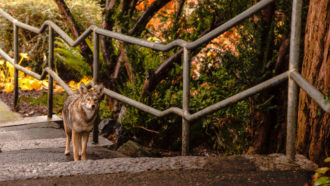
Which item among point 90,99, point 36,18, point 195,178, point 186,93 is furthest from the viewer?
point 36,18

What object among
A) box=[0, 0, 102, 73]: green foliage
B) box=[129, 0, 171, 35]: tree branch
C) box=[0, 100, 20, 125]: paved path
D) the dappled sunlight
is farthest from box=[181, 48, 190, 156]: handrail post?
box=[0, 0, 102, 73]: green foliage

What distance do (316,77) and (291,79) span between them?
0.17 metres

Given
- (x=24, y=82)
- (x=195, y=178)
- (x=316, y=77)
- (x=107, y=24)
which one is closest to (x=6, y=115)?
(x=24, y=82)

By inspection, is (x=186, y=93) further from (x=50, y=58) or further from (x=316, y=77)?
(x=50, y=58)

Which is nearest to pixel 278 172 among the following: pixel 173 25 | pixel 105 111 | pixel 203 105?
pixel 203 105

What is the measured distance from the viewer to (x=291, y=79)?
338cm

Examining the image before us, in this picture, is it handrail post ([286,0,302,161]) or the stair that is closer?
handrail post ([286,0,302,161])

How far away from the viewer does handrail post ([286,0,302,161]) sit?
10.8 feet

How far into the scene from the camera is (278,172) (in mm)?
3373

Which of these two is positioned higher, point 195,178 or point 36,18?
point 36,18

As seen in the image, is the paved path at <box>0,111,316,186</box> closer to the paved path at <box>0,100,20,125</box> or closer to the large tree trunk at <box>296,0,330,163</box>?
the large tree trunk at <box>296,0,330,163</box>

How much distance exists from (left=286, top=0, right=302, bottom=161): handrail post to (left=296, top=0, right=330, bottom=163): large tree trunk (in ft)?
0.47

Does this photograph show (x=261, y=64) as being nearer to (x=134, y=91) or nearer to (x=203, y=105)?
(x=203, y=105)

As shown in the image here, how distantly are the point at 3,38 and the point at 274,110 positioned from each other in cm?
748
